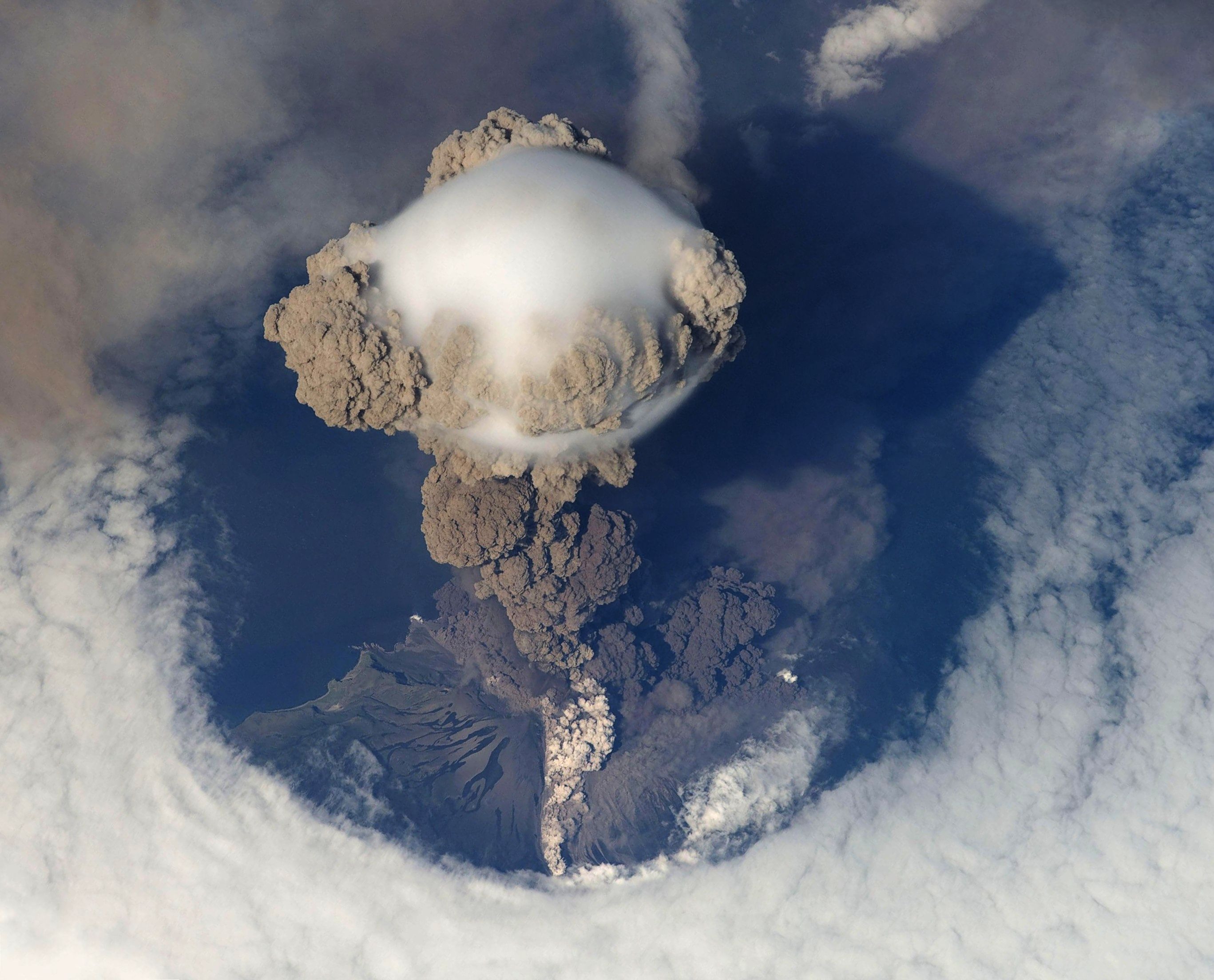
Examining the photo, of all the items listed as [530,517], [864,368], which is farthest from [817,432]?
[530,517]

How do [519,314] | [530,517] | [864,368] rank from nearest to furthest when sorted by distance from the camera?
[519,314] → [530,517] → [864,368]

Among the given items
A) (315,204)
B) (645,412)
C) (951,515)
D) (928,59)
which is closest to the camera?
(645,412)

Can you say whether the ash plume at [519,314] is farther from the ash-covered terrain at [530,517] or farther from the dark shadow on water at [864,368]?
the dark shadow on water at [864,368]

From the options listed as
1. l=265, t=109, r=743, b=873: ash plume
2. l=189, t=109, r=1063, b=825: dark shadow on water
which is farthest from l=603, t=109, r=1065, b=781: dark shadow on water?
l=265, t=109, r=743, b=873: ash plume

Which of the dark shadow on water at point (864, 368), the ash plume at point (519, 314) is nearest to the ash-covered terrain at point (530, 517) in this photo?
the ash plume at point (519, 314)

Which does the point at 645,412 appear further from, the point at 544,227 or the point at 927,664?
the point at 927,664

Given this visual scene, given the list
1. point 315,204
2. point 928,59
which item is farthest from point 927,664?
point 315,204

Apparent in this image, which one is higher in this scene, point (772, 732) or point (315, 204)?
point (315, 204)

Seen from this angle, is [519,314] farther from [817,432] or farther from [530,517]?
[817,432]
